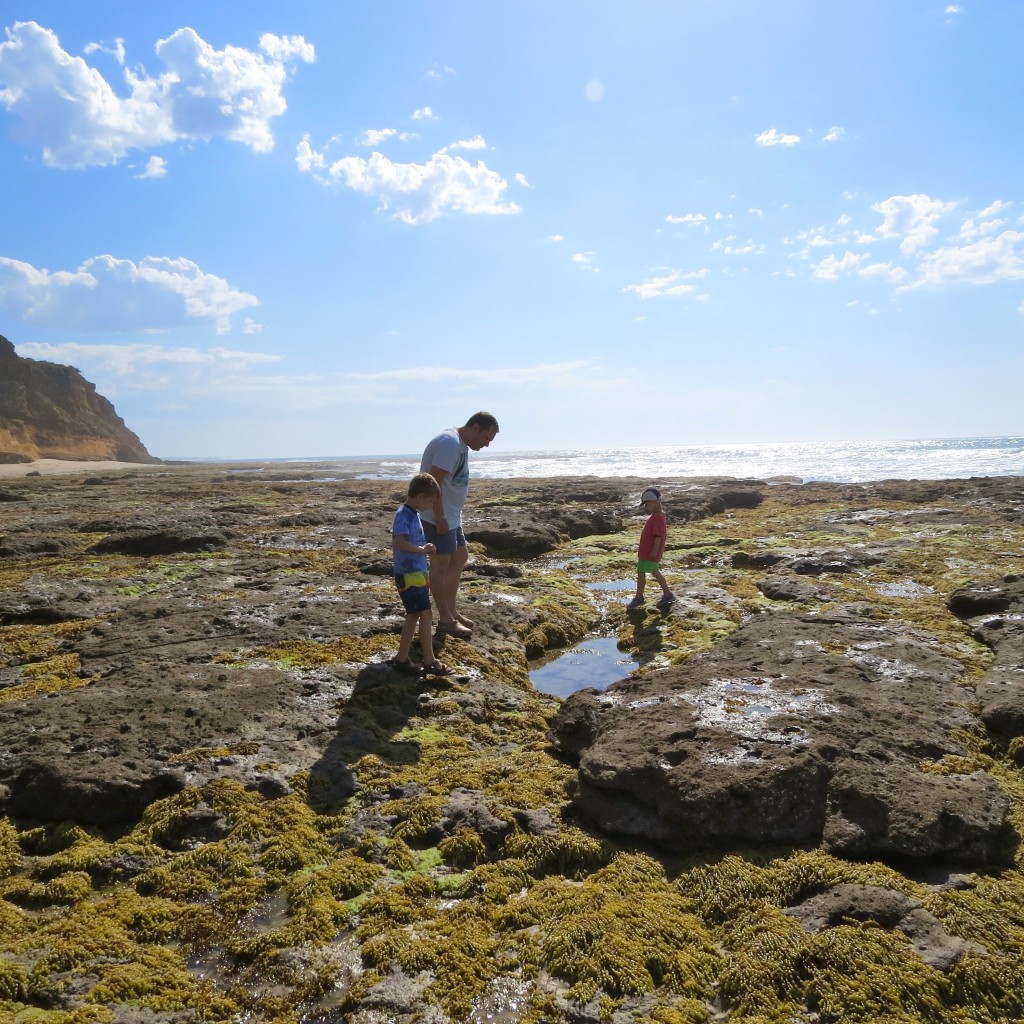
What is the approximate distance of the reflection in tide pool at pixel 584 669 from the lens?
7.08 metres

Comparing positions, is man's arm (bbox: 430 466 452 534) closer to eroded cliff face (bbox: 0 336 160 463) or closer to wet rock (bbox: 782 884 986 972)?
wet rock (bbox: 782 884 986 972)

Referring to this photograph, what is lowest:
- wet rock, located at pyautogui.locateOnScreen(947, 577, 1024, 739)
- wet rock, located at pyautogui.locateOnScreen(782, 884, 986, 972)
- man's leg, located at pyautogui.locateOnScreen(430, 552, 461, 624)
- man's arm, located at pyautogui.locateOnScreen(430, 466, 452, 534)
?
wet rock, located at pyautogui.locateOnScreen(782, 884, 986, 972)

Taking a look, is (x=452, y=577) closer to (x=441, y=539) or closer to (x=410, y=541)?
(x=441, y=539)

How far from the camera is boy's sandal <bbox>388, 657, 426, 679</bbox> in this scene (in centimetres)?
631

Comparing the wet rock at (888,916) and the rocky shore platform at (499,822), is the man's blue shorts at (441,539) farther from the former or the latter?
the wet rock at (888,916)

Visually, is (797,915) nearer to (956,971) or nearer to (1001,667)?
(956,971)

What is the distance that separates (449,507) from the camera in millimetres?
7234

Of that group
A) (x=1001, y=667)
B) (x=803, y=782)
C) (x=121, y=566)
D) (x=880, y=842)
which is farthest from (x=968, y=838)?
(x=121, y=566)

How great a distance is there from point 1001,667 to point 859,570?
5.28 m

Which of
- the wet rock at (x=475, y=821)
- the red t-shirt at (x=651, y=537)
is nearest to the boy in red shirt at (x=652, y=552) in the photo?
the red t-shirt at (x=651, y=537)

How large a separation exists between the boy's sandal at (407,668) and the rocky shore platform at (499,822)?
0.55ft

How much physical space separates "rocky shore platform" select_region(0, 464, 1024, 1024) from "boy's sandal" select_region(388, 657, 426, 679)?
6.6 inches

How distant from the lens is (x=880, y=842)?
3559 millimetres

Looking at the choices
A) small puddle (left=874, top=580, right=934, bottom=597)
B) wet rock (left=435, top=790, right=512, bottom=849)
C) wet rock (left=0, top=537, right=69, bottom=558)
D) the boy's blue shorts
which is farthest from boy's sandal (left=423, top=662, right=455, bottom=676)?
wet rock (left=0, top=537, right=69, bottom=558)
